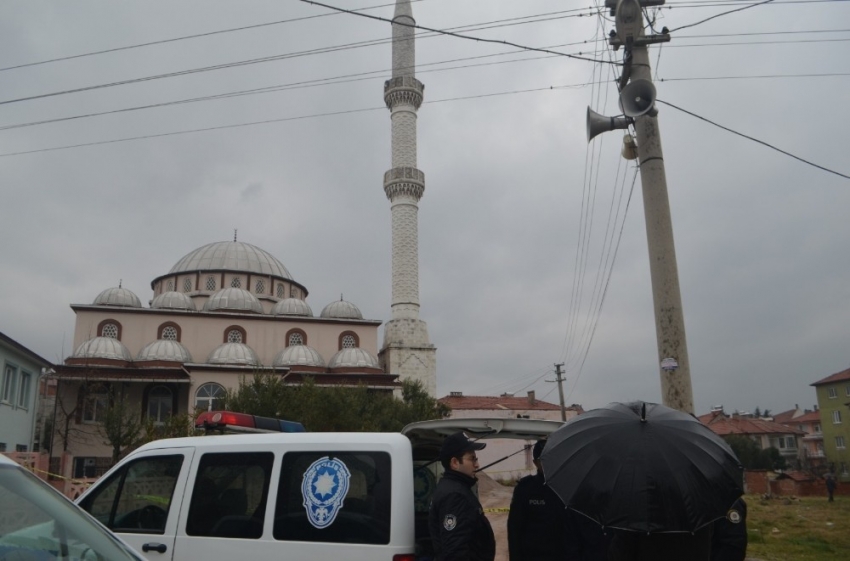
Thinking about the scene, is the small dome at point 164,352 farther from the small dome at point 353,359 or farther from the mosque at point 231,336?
the small dome at point 353,359

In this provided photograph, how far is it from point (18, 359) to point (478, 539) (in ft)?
72.8

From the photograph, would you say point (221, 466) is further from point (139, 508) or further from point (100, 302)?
point (100, 302)

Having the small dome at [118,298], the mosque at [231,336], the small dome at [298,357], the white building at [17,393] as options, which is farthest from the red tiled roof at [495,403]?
the white building at [17,393]

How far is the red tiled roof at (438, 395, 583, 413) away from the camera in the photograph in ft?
154

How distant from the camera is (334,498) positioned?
427cm

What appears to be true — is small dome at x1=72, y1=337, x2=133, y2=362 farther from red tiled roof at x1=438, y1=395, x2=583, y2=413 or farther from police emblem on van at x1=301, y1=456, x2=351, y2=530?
police emblem on van at x1=301, y1=456, x2=351, y2=530

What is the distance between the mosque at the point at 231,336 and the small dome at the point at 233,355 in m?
0.05

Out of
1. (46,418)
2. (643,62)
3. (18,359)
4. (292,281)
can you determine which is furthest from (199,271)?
(643,62)

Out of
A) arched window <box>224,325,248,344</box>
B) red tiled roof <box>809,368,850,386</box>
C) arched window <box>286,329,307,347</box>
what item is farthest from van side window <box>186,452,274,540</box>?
red tiled roof <box>809,368,850,386</box>

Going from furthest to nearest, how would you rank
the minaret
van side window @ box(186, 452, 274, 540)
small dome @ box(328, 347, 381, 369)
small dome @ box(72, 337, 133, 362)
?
1. the minaret
2. small dome @ box(328, 347, 381, 369)
3. small dome @ box(72, 337, 133, 362)
4. van side window @ box(186, 452, 274, 540)

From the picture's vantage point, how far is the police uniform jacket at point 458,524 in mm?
3824

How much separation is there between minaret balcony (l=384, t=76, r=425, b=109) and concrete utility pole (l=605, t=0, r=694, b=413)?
1330 inches

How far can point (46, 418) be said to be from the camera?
41.9 meters

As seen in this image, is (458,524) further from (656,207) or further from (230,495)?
(656,207)
